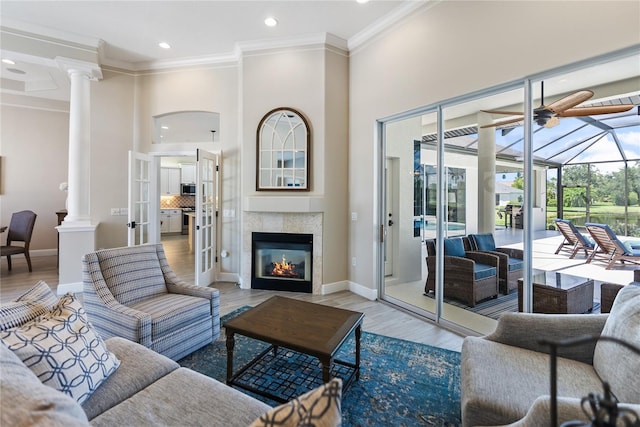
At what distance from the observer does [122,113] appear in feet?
16.2

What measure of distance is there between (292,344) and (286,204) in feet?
8.68

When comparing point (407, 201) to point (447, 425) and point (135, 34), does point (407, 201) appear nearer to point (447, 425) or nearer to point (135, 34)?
point (447, 425)

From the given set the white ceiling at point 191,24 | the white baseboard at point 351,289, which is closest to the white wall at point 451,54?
the white baseboard at point 351,289

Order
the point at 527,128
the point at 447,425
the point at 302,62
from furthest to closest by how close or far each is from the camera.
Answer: the point at 302,62, the point at 527,128, the point at 447,425

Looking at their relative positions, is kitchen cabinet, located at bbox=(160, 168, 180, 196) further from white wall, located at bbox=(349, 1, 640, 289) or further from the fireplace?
white wall, located at bbox=(349, 1, 640, 289)

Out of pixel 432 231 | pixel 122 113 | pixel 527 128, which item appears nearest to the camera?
pixel 527 128

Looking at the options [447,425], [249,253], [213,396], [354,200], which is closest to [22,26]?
[249,253]

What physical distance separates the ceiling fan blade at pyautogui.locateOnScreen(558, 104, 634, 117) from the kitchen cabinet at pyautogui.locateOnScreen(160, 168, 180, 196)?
10.7 m

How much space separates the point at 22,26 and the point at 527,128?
19.8 feet

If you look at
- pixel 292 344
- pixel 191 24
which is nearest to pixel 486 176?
pixel 292 344

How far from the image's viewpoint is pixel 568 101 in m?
2.43

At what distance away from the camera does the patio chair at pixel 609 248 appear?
7.64 ft

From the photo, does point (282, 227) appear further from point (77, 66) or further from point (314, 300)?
point (77, 66)

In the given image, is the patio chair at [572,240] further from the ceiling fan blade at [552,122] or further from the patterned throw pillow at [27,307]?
the patterned throw pillow at [27,307]
